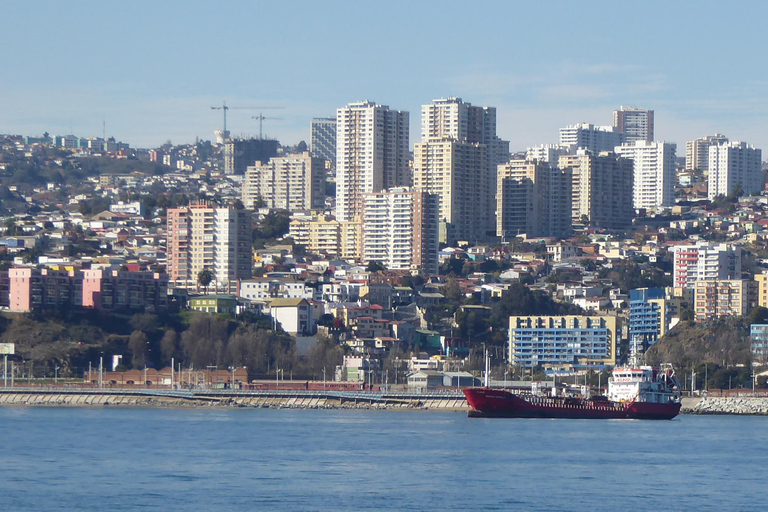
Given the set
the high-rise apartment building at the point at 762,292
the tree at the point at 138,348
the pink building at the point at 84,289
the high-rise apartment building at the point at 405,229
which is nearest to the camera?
the tree at the point at 138,348

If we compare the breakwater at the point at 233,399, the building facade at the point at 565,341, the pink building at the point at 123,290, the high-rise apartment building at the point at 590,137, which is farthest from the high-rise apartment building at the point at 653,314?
the high-rise apartment building at the point at 590,137

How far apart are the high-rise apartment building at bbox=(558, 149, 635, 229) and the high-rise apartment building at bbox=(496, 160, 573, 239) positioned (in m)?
5.51

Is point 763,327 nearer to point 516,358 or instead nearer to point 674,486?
point 516,358

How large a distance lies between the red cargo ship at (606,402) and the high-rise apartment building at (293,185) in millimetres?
82473

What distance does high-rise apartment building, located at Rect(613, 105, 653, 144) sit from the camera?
19300 centimetres

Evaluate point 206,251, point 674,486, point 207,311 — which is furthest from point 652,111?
point 674,486

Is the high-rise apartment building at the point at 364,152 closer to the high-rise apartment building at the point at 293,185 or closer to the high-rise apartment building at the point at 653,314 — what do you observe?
the high-rise apartment building at the point at 293,185

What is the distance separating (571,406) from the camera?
2436 inches

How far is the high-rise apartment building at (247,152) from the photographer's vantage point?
194 meters

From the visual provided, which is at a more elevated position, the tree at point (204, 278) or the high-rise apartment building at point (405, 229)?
the high-rise apartment building at point (405, 229)

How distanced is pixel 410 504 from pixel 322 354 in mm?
49408

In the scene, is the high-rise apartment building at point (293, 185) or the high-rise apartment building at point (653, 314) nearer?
the high-rise apartment building at point (653, 314)

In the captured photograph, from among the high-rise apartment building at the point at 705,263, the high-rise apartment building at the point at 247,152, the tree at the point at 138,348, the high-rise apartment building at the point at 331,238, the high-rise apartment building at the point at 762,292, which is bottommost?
the tree at the point at 138,348

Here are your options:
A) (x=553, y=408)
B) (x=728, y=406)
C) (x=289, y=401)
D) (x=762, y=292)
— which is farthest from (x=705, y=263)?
(x=553, y=408)
